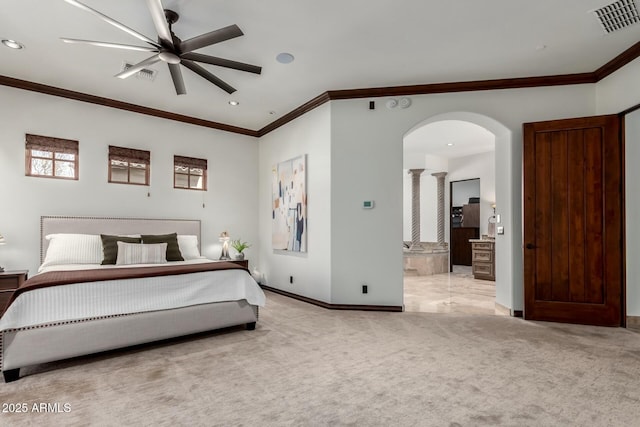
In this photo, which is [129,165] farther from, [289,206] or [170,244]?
[289,206]

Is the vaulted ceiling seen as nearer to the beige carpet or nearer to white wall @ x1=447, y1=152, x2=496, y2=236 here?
the beige carpet

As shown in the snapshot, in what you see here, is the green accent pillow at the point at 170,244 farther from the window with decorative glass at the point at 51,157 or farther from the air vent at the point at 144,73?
the air vent at the point at 144,73

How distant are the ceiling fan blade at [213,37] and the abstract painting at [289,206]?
2.42 m

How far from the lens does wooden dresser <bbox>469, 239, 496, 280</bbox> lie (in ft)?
22.4

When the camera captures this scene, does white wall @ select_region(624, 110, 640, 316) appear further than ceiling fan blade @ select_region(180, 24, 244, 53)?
Yes

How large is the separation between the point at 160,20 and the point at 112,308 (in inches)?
89.0

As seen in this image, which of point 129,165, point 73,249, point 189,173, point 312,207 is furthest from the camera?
point 189,173

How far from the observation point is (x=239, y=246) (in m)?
5.68

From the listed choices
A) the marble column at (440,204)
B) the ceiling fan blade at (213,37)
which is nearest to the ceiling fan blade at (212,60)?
the ceiling fan blade at (213,37)

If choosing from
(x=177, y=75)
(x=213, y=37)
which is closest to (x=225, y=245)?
(x=177, y=75)

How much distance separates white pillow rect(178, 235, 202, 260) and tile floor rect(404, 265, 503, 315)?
3065mm

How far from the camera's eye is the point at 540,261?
389 cm

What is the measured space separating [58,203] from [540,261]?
6.00m

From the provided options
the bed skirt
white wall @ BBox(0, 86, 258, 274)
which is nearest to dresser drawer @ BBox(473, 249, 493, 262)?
white wall @ BBox(0, 86, 258, 274)
